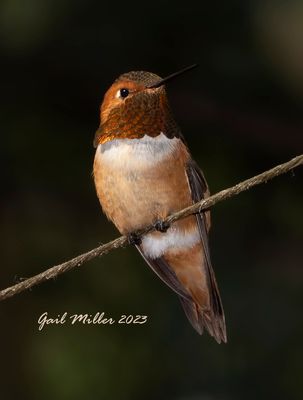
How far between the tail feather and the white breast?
27.5 inches

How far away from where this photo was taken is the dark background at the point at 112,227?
20.5ft

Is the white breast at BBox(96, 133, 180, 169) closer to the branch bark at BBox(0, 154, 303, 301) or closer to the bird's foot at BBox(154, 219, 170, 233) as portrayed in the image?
the bird's foot at BBox(154, 219, 170, 233)

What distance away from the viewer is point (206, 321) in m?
4.39

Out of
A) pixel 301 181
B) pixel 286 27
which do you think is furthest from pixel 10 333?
pixel 286 27

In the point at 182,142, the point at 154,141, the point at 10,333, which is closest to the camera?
the point at 154,141

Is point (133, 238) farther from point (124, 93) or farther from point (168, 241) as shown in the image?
point (124, 93)

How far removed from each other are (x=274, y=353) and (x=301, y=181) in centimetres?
113

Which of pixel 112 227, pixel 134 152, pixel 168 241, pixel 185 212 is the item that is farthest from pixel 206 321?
pixel 112 227

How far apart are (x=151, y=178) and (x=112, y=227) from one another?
2.52 meters

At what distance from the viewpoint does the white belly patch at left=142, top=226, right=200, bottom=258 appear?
4.62 meters

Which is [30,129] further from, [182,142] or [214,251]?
[182,142]

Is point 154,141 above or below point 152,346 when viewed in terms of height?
above

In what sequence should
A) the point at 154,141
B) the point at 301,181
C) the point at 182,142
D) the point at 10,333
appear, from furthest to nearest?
the point at 301,181 < the point at 10,333 < the point at 182,142 < the point at 154,141

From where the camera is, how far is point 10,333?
20.6 feet
